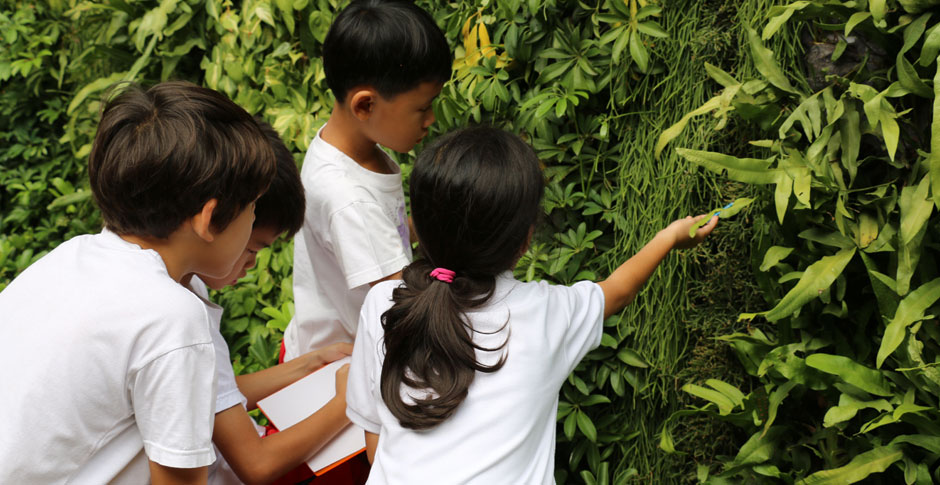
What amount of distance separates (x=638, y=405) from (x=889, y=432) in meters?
0.53

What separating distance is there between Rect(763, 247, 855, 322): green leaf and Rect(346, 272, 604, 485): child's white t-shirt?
0.34 meters

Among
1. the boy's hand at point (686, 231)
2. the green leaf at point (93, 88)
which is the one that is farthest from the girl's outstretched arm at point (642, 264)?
the green leaf at point (93, 88)

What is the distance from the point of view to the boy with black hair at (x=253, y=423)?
146 centimetres

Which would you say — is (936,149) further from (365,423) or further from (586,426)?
(365,423)

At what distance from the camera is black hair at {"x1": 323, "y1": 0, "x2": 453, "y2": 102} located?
159cm

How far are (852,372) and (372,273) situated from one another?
92 centimetres

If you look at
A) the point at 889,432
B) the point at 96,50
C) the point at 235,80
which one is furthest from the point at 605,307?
the point at 96,50

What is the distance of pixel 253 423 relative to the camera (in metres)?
1.54

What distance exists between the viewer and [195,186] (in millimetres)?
1256

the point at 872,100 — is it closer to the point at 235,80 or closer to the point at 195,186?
the point at 195,186

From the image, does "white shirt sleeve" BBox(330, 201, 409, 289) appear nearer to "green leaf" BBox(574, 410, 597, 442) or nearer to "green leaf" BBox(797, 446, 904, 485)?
"green leaf" BBox(574, 410, 597, 442)

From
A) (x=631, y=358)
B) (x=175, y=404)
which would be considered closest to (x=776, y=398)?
(x=631, y=358)

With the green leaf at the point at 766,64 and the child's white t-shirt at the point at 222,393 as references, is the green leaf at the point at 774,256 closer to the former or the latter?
the green leaf at the point at 766,64

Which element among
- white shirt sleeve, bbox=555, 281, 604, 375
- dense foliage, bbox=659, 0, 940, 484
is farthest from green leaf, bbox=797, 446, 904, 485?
white shirt sleeve, bbox=555, 281, 604, 375
